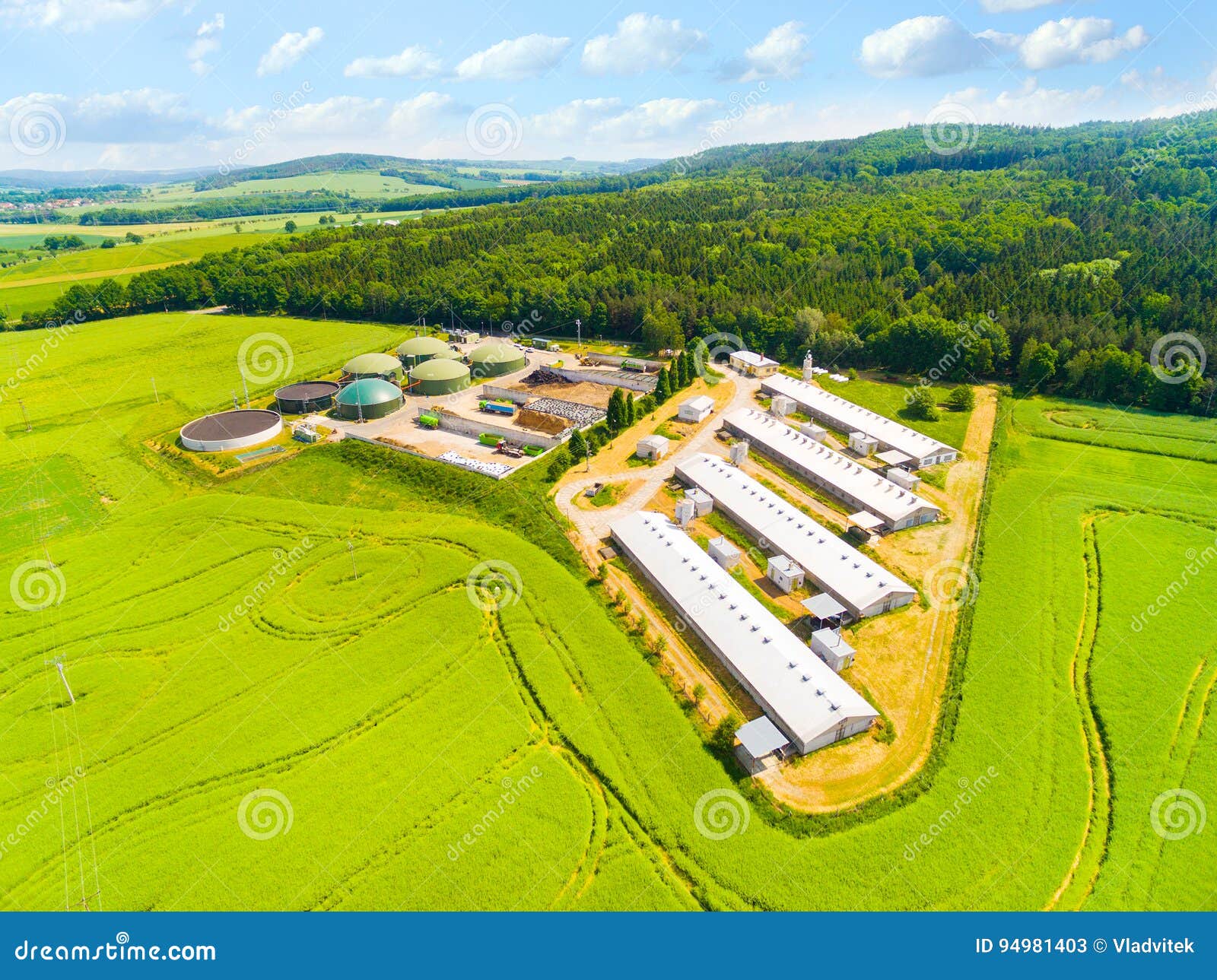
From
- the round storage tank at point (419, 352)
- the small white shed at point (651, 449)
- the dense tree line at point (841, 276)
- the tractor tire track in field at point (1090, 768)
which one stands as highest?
the dense tree line at point (841, 276)

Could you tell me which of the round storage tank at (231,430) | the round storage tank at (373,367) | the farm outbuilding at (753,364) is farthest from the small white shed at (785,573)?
the round storage tank at (373,367)

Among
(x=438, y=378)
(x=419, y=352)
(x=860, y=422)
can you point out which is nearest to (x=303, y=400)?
(x=438, y=378)

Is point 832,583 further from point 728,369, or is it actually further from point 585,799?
point 728,369

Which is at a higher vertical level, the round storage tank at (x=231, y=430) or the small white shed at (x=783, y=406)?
the round storage tank at (x=231, y=430)

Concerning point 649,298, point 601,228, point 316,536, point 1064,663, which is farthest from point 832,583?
point 601,228

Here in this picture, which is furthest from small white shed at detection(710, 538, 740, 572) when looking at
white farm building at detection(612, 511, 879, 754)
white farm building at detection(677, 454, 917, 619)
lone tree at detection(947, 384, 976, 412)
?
lone tree at detection(947, 384, 976, 412)

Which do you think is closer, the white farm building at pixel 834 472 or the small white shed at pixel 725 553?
the small white shed at pixel 725 553

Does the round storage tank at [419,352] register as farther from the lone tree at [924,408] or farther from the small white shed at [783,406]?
the lone tree at [924,408]
